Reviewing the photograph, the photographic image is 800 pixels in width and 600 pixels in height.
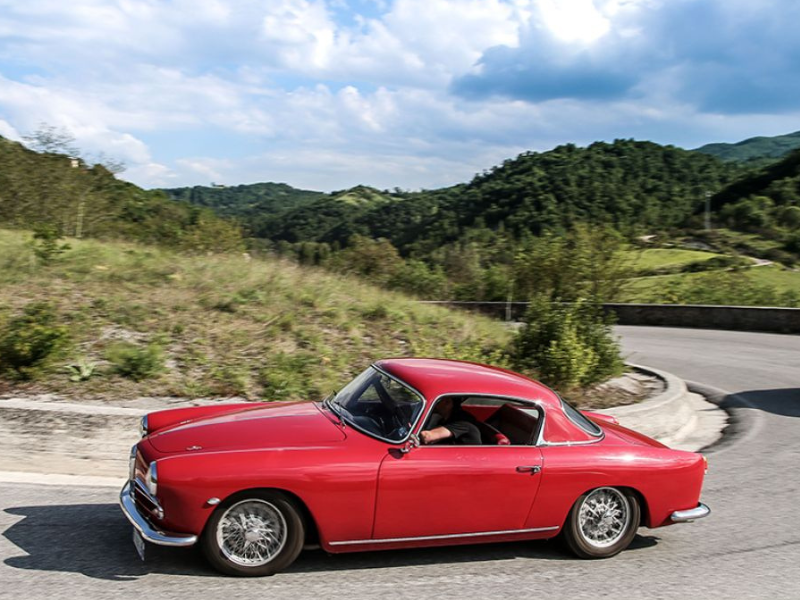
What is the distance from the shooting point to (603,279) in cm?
2619

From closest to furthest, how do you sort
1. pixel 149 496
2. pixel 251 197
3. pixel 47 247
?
1. pixel 149 496
2. pixel 47 247
3. pixel 251 197

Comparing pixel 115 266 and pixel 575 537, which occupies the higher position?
pixel 115 266

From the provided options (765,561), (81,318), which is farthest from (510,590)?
(81,318)

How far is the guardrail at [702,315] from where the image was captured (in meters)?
21.6

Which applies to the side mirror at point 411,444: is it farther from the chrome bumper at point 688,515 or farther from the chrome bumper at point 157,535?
the chrome bumper at point 688,515

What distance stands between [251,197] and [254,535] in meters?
175

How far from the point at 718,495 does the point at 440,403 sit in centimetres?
327

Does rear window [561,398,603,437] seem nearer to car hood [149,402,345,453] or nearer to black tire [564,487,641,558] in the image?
black tire [564,487,641,558]

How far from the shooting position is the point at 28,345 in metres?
7.47

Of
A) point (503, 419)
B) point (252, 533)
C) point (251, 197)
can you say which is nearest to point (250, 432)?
point (252, 533)

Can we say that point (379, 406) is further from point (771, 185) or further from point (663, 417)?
point (771, 185)

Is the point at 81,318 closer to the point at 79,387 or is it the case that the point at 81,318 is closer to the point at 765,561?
the point at 79,387

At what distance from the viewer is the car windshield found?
484cm

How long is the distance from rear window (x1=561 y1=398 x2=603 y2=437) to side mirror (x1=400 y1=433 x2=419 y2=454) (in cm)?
132
